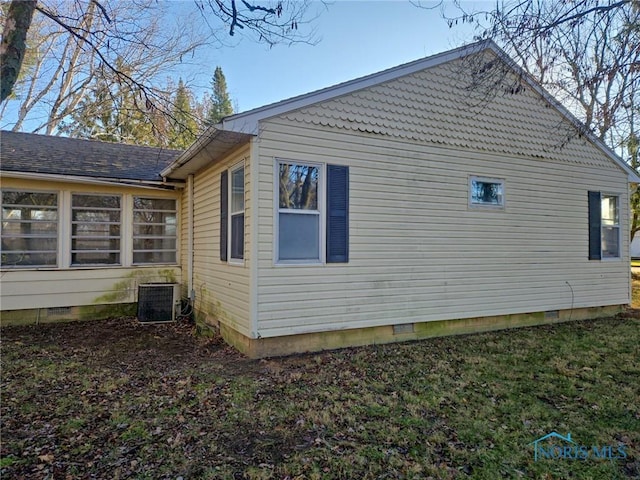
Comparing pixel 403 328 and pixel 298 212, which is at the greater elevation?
pixel 298 212

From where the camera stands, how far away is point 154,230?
8.23 metres

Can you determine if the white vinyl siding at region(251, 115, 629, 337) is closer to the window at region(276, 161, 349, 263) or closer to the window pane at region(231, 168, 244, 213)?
the window at region(276, 161, 349, 263)

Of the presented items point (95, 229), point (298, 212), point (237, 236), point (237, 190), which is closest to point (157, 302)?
point (95, 229)

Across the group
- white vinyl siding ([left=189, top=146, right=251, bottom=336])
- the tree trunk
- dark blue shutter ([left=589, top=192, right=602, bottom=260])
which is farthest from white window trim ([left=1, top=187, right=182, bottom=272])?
dark blue shutter ([left=589, top=192, right=602, bottom=260])

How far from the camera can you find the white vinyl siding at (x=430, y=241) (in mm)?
5215

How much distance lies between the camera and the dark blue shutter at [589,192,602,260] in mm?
8062

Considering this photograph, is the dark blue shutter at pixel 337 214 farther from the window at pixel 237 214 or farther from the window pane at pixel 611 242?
the window pane at pixel 611 242

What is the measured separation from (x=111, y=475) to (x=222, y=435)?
2.76ft

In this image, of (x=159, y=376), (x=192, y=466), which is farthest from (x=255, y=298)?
(x=192, y=466)

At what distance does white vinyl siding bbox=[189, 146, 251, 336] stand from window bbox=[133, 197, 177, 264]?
0.53m

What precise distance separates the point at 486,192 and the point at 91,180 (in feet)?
24.3

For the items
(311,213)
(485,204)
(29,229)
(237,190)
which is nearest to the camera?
(311,213)

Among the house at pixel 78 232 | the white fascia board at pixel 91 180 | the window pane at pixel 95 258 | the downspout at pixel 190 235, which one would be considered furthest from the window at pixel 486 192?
the window pane at pixel 95 258

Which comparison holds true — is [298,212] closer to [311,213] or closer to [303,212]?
[303,212]
